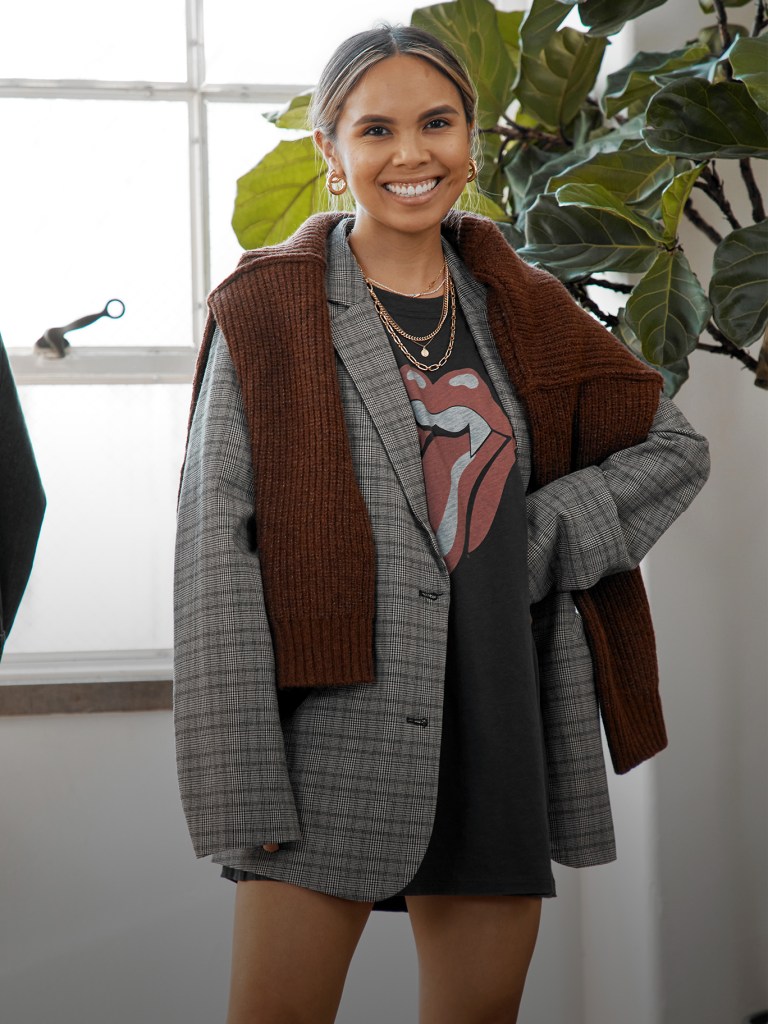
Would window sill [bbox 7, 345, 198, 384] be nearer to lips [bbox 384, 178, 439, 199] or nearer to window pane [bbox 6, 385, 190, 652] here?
window pane [bbox 6, 385, 190, 652]

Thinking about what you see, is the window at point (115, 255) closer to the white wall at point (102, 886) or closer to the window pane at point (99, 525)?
the window pane at point (99, 525)

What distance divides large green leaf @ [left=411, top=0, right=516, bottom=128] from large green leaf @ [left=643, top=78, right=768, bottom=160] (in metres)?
0.49

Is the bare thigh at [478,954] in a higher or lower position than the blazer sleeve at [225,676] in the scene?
lower

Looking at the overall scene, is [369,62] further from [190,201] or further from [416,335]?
[190,201]

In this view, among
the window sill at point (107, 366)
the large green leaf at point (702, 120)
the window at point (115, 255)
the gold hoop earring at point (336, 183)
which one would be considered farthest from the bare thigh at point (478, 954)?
the window sill at point (107, 366)

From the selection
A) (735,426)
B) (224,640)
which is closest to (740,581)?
(735,426)

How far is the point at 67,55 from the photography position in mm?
2287

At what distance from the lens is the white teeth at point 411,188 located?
1279 millimetres

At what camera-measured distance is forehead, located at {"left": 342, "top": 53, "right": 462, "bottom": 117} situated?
1.26 m

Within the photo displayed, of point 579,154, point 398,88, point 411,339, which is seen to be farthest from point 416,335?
point 579,154

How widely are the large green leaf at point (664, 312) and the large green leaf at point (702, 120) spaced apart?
0.16m

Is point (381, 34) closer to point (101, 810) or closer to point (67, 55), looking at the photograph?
point (67, 55)

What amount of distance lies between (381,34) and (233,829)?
0.94 meters

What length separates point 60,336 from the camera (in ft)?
7.27
